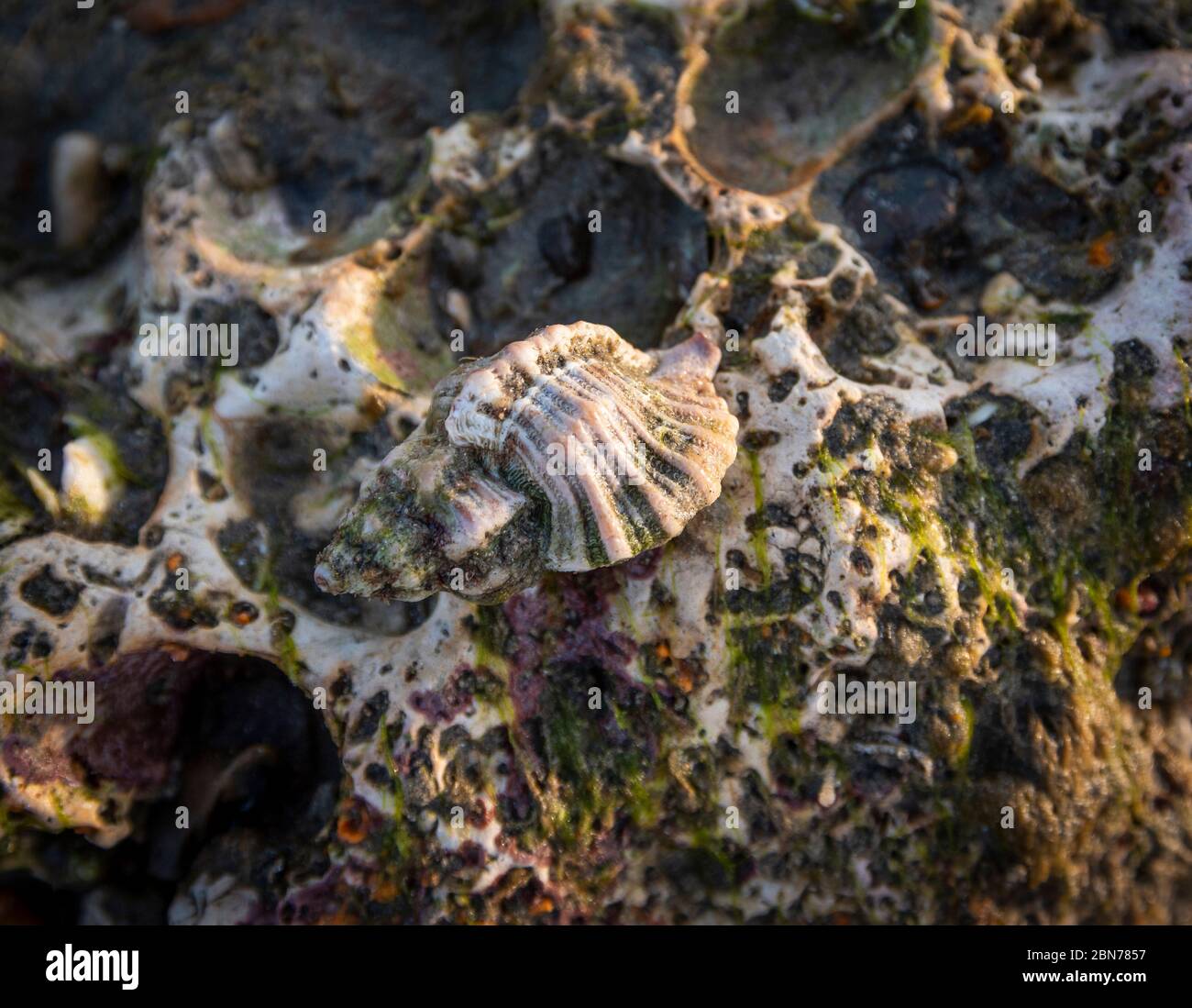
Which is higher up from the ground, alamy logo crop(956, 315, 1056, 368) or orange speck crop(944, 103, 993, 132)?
orange speck crop(944, 103, 993, 132)

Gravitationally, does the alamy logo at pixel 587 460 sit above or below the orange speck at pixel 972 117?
below

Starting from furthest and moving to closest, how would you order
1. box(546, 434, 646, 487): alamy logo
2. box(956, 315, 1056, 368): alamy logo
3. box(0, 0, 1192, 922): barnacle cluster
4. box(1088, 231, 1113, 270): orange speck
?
box(1088, 231, 1113, 270): orange speck < box(956, 315, 1056, 368): alamy logo < box(0, 0, 1192, 922): barnacle cluster < box(546, 434, 646, 487): alamy logo

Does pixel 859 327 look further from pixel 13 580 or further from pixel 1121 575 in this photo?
pixel 13 580

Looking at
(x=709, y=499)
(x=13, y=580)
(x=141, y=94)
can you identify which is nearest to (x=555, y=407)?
(x=709, y=499)

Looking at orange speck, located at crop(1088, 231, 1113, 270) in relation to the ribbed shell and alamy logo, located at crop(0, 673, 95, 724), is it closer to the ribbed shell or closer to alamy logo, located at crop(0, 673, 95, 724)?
the ribbed shell

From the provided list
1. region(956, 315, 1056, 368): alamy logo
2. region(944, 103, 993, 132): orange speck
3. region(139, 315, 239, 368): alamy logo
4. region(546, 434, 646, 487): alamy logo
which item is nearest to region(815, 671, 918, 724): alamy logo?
region(546, 434, 646, 487): alamy logo
